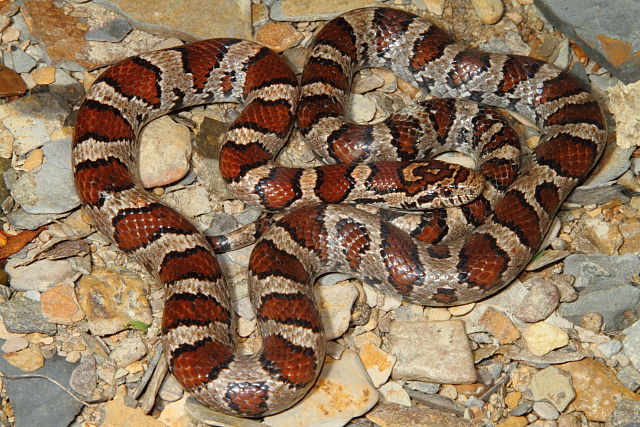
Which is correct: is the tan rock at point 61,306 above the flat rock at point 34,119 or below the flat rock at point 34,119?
below

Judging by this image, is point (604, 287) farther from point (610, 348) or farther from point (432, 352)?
point (432, 352)

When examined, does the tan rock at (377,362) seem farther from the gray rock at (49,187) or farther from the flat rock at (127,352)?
the gray rock at (49,187)

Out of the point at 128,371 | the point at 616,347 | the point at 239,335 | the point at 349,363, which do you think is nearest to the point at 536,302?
the point at 616,347

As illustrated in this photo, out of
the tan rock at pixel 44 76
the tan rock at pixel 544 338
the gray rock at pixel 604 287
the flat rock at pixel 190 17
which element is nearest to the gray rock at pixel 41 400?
the tan rock at pixel 44 76

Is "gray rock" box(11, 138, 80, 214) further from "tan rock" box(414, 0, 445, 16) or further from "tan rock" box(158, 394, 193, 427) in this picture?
"tan rock" box(414, 0, 445, 16)

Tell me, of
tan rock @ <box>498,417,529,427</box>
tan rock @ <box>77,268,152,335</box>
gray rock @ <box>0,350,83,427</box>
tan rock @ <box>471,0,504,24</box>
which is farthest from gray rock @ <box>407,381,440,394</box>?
tan rock @ <box>471,0,504,24</box>

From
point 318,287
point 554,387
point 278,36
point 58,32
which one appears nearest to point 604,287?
point 554,387
